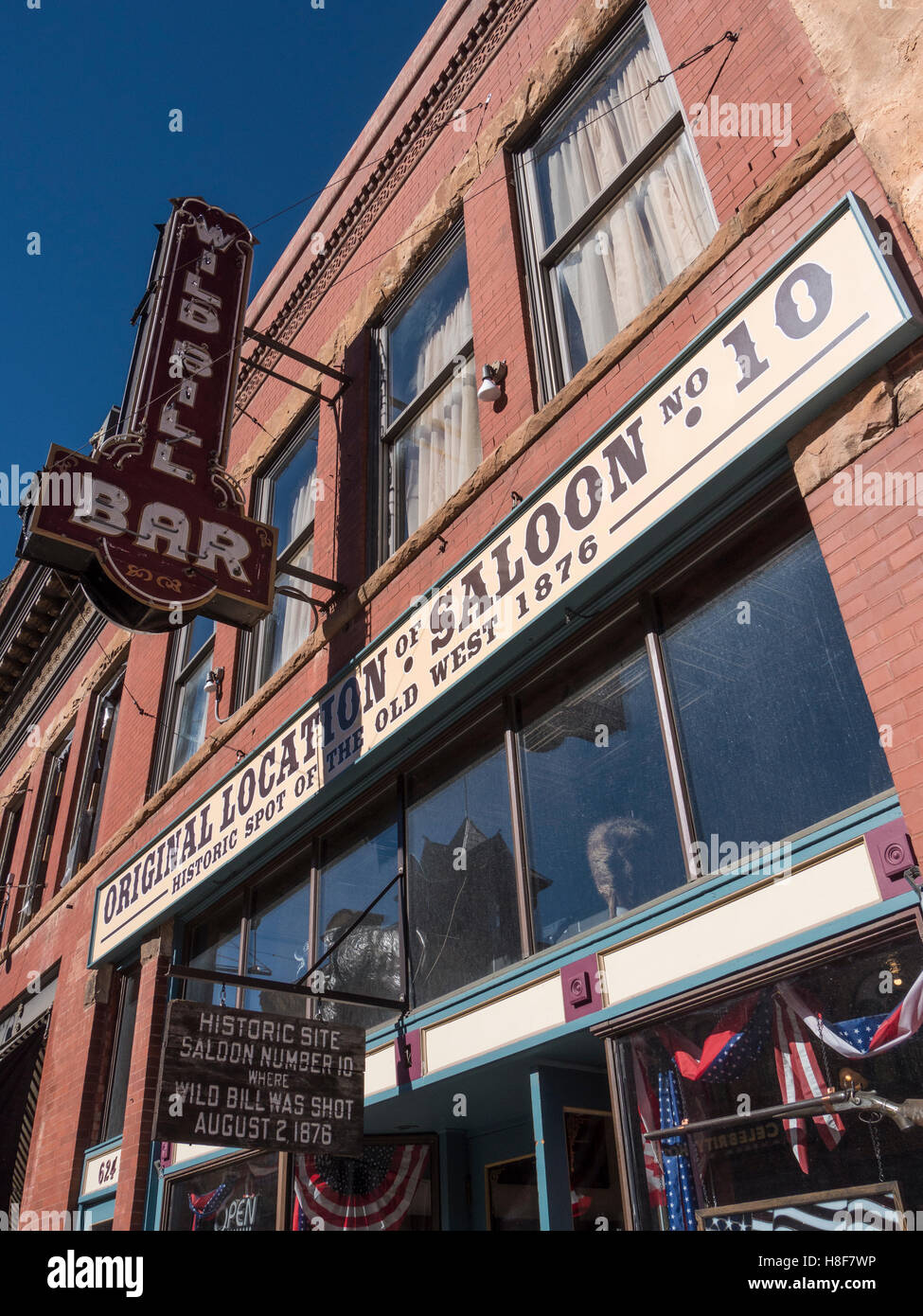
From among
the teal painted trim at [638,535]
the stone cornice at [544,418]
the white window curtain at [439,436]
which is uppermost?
the white window curtain at [439,436]

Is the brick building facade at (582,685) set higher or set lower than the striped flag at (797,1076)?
higher

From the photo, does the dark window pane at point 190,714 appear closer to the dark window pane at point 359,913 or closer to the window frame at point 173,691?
the window frame at point 173,691

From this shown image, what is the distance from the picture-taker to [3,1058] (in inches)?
458

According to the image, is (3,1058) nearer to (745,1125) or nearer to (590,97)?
(745,1125)

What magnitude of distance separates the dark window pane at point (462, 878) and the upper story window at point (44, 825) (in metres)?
9.62

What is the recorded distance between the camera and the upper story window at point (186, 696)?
10.9 m

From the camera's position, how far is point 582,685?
229 inches

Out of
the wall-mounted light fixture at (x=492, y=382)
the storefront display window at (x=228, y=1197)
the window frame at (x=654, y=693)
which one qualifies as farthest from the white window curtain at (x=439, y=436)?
the storefront display window at (x=228, y=1197)

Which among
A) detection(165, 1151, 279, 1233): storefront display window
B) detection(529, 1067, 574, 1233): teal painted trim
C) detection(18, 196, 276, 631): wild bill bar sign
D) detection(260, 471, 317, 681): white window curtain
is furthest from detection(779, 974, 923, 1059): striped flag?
detection(260, 471, 317, 681): white window curtain

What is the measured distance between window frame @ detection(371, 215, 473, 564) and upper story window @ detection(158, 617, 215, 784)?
10.8 feet

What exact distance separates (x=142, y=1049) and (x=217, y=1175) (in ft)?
5.55

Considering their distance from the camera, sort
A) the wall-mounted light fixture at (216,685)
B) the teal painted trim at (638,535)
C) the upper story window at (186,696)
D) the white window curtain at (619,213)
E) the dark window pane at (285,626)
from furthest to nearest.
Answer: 1. the upper story window at (186,696)
2. the wall-mounted light fixture at (216,685)
3. the dark window pane at (285,626)
4. the white window curtain at (619,213)
5. the teal painted trim at (638,535)

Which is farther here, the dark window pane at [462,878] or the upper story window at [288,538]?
the upper story window at [288,538]
